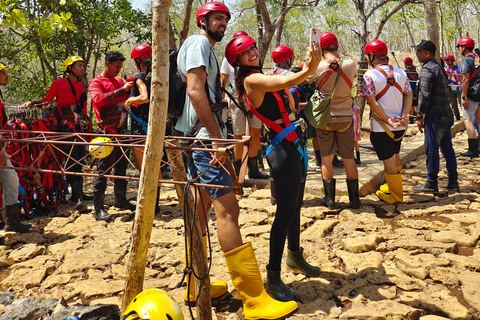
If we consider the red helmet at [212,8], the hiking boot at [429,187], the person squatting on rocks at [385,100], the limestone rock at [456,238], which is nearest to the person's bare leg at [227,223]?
the red helmet at [212,8]

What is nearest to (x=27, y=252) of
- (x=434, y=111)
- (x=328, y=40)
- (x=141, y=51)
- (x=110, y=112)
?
(x=110, y=112)

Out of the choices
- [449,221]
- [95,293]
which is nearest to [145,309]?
[95,293]

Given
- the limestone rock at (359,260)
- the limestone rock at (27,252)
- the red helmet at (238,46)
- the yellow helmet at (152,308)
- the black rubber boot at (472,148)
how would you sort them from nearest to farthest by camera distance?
the yellow helmet at (152,308)
the red helmet at (238,46)
the limestone rock at (359,260)
the limestone rock at (27,252)
the black rubber boot at (472,148)

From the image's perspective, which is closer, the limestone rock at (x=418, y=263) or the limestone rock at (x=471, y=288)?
the limestone rock at (x=471, y=288)

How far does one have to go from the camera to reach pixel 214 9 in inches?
129

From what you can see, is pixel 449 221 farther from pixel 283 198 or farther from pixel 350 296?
pixel 283 198

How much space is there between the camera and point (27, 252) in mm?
4879

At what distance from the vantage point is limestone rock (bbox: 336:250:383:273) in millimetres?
4018

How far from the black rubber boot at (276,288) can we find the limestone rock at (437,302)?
0.86 m

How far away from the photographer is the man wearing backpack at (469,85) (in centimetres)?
757

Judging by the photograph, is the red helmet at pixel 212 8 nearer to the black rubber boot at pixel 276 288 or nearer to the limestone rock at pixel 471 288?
the black rubber boot at pixel 276 288

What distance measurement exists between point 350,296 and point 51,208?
15.1 feet

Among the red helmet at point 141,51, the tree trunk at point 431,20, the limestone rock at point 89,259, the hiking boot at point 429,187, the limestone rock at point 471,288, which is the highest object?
the tree trunk at point 431,20

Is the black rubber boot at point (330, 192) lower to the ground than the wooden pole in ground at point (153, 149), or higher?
lower
